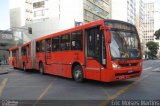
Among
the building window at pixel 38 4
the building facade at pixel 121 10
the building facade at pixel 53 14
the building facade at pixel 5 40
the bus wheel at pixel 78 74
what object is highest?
the building facade at pixel 121 10

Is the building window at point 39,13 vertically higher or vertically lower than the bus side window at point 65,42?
higher

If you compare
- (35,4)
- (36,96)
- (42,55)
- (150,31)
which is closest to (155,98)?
(36,96)

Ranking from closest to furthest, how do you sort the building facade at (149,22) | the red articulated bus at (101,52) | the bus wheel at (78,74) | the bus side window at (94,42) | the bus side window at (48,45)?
the red articulated bus at (101,52) < the bus side window at (94,42) < the bus wheel at (78,74) < the bus side window at (48,45) < the building facade at (149,22)

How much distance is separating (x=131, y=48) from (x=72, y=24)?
52576mm

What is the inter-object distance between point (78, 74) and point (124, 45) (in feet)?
10.1

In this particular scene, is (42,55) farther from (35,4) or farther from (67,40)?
(35,4)

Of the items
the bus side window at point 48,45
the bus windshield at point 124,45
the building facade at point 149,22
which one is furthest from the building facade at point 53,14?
the building facade at point 149,22

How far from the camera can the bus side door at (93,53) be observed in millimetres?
11320

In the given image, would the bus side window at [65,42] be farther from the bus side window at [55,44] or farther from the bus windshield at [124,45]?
the bus windshield at [124,45]

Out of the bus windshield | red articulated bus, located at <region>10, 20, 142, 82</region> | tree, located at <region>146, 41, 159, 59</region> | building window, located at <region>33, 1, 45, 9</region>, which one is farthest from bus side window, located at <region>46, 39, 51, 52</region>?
tree, located at <region>146, 41, 159, 59</region>

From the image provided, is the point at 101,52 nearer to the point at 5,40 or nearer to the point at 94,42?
the point at 94,42

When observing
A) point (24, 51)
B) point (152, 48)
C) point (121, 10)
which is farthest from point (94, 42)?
point (152, 48)

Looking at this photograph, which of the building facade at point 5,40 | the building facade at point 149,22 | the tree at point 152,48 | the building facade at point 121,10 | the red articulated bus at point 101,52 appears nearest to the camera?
the red articulated bus at point 101,52

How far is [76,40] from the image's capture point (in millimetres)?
13055
